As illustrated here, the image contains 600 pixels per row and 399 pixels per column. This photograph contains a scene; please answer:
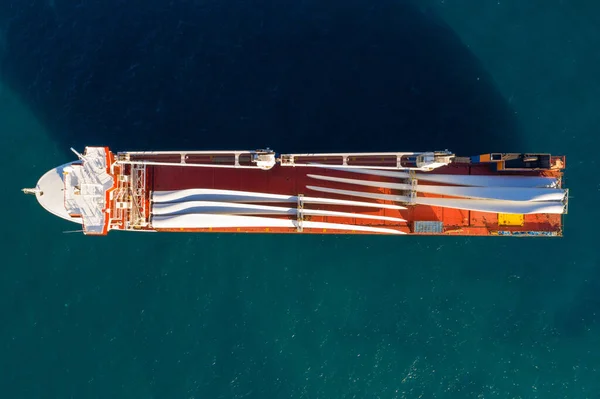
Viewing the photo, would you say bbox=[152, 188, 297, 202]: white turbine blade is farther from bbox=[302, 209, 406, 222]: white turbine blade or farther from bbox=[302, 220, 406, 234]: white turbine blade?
bbox=[302, 220, 406, 234]: white turbine blade

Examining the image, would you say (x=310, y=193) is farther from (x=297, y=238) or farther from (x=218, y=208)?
(x=218, y=208)

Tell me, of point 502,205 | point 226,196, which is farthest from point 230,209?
point 502,205

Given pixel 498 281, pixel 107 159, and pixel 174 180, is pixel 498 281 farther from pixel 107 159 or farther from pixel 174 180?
pixel 107 159

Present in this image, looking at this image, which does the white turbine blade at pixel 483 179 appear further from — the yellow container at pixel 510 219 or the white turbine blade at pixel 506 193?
the yellow container at pixel 510 219

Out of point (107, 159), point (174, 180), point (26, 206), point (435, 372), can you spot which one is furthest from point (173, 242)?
point (435, 372)

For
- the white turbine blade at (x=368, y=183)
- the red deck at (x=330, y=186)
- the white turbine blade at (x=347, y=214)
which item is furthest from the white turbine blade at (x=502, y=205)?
the white turbine blade at (x=347, y=214)
